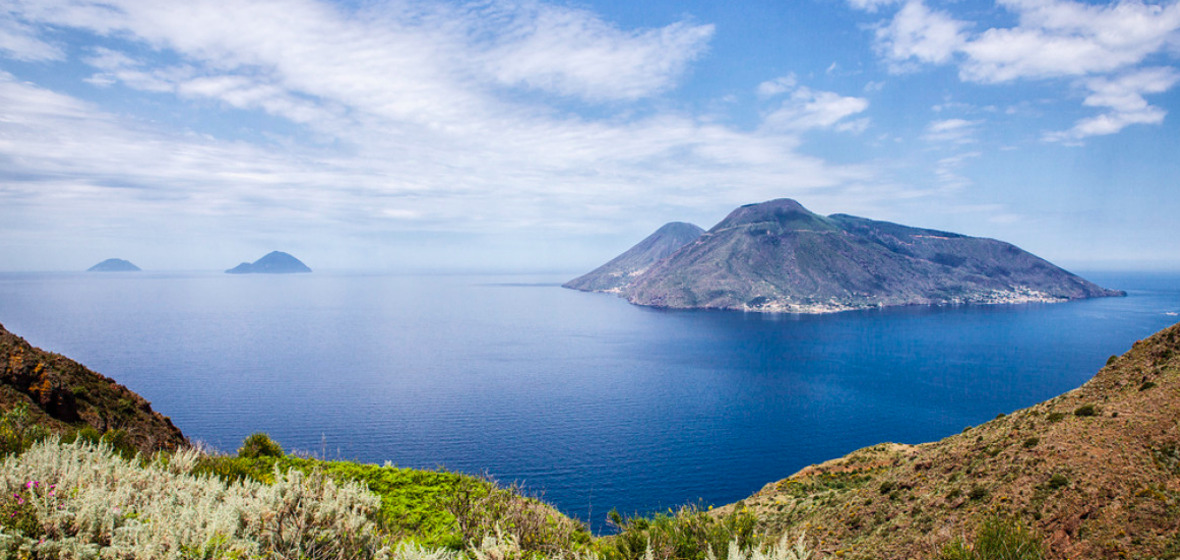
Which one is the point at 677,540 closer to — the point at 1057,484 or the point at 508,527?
the point at 508,527

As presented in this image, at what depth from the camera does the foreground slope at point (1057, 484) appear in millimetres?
18219

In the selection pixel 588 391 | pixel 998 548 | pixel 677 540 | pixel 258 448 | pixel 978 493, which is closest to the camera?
pixel 677 540

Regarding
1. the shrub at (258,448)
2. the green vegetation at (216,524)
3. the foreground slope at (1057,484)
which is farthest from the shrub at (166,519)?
the foreground slope at (1057,484)

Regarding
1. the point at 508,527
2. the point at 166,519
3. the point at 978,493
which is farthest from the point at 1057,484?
the point at 166,519

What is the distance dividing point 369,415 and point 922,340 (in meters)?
161

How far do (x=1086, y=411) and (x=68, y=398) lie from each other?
4341cm

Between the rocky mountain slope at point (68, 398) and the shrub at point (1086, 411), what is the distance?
3940cm

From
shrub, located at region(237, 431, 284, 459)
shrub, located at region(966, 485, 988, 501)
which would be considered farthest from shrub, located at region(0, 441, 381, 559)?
shrub, located at region(966, 485, 988, 501)

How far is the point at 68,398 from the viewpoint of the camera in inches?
779

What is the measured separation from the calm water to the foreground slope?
8.85 m

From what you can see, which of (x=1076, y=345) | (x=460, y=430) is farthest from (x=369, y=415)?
(x=1076, y=345)

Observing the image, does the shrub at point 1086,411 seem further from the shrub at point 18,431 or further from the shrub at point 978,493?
the shrub at point 18,431

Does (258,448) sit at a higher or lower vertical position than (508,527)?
lower

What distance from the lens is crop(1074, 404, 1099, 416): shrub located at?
25194mm
